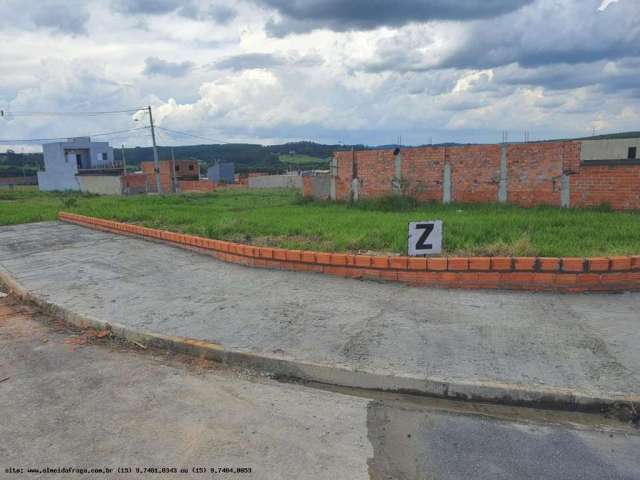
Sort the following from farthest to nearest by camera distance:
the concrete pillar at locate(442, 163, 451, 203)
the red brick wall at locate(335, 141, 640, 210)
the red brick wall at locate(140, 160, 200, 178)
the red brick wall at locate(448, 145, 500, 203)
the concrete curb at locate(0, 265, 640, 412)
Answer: the red brick wall at locate(140, 160, 200, 178) → the concrete pillar at locate(442, 163, 451, 203) → the red brick wall at locate(448, 145, 500, 203) → the red brick wall at locate(335, 141, 640, 210) → the concrete curb at locate(0, 265, 640, 412)

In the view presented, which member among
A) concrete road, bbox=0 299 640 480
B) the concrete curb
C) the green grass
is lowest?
concrete road, bbox=0 299 640 480

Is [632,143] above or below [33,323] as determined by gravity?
above

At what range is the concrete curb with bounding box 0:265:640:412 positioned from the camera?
3219 millimetres

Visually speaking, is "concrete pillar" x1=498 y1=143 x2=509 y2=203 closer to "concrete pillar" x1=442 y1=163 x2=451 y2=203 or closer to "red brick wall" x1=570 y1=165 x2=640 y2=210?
"concrete pillar" x1=442 y1=163 x2=451 y2=203

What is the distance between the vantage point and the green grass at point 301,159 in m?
86.1

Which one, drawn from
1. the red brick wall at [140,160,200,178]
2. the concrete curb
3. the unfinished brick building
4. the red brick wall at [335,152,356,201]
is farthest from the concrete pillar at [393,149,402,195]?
the red brick wall at [140,160,200,178]

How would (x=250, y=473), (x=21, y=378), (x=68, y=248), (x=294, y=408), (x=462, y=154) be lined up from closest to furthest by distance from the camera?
(x=250, y=473) → (x=294, y=408) → (x=21, y=378) → (x=68, y=248) → (x=462, y=154)

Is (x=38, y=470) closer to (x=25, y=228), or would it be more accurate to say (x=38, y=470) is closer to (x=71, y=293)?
(x=71, y=293)

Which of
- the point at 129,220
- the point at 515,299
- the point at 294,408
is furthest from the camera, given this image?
the point at 129,220

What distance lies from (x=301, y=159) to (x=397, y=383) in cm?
8886

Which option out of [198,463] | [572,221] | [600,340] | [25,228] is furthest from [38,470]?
[25,228]

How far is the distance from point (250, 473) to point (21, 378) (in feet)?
8.12

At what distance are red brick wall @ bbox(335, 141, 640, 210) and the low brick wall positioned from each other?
7.25 m

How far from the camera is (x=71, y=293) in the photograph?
604 centimetres
